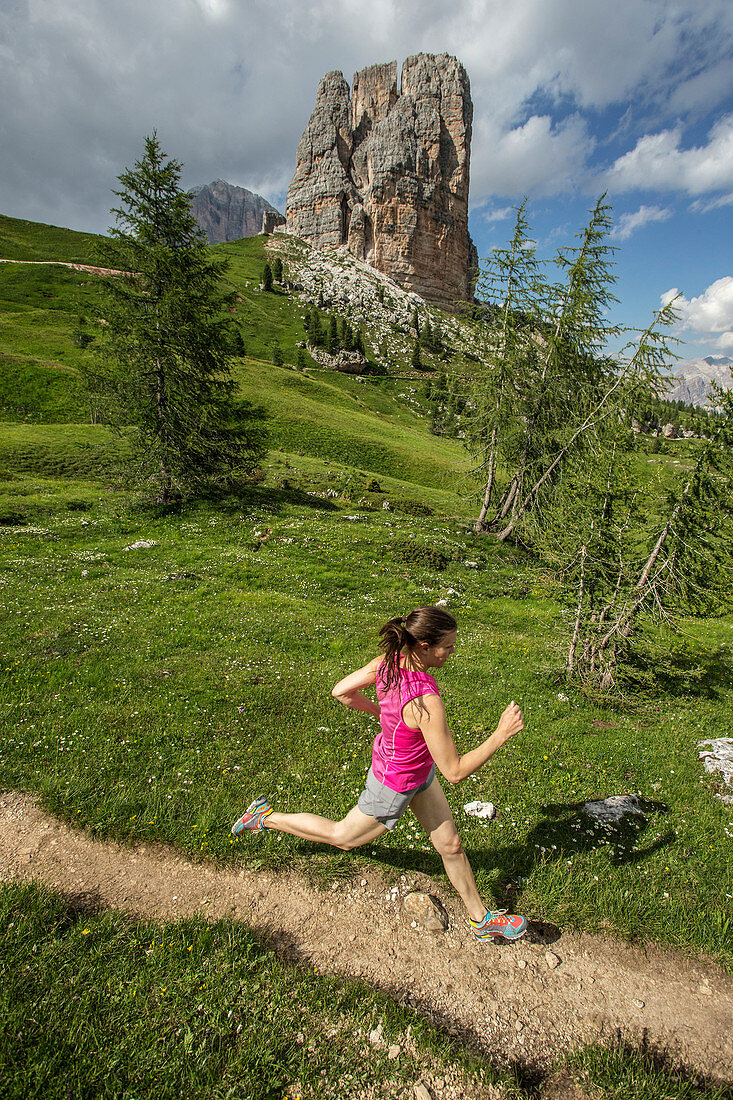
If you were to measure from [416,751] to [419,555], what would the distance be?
53.2 ft

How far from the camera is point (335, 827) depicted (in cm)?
534

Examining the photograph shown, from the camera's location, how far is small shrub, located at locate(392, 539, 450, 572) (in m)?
20.4

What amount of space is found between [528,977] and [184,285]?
1061 inches

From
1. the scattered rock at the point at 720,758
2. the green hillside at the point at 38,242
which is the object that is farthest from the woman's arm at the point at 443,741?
the green hillside at the point at 38,242

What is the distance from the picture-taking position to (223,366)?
81.8 feet

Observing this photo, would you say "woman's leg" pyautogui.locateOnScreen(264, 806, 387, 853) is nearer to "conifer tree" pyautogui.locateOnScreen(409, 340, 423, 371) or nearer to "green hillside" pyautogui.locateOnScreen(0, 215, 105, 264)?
"conifer tree" pyautogui.locateOnScreen(409, 340, 423, 371)

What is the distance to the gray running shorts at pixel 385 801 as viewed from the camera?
4844mm

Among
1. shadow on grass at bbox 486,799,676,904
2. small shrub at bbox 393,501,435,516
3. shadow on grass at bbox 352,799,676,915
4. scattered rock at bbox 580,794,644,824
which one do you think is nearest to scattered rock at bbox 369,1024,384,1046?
shadow on grass at bbox 352,799,676,915

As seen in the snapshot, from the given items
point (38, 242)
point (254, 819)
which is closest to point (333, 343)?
point (38, 242)

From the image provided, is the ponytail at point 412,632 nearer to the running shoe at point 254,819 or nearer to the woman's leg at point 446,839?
the woman's leg at point 446,839

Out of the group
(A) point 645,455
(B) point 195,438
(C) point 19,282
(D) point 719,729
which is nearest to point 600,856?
(D) point 719,729

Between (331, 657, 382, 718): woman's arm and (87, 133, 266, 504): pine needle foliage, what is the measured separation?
20107 millimetres

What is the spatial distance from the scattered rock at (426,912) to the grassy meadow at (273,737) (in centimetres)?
54

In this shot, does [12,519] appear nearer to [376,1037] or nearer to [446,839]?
[446,839]
